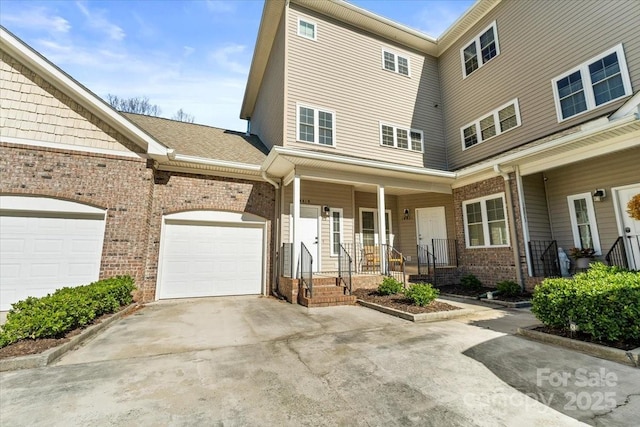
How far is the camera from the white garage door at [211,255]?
26.5 ft

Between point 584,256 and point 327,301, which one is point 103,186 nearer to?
point 327,301

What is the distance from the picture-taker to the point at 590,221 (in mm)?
7676

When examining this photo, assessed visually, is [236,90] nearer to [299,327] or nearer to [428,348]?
[299,327]

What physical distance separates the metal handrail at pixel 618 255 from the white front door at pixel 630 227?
0.10 metres

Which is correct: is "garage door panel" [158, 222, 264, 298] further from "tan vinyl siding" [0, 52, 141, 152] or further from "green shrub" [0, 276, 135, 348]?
"tan vinyl siding" [0, 52, 141, 152]

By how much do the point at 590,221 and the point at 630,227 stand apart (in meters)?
0.81

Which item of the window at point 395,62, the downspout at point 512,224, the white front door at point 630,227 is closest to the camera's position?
the white front door at point 630,227

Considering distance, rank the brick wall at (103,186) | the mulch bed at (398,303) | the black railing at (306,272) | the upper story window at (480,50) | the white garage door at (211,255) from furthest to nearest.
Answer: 1. the upper story window at (480,50)
2. the white garage door at (211,255)
3. the black railing at (306,272)
4. the brick wall at (103,186)
5. the mulch bed at (398,303)

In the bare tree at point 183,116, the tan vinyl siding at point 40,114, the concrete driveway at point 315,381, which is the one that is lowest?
the concrete driveway at point 315,381

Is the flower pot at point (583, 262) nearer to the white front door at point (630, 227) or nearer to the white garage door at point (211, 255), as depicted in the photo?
the white front door at point (630, 227)

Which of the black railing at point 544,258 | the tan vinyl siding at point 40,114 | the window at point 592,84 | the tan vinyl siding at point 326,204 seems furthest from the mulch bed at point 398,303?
the tan vinyl siding at point 40,114

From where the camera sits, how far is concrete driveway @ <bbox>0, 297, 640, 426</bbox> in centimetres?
233

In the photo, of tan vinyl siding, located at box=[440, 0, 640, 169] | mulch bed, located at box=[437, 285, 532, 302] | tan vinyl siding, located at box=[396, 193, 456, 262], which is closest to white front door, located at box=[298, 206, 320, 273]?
tan vinyl siding, located at box=[396, 193, 456, 262]

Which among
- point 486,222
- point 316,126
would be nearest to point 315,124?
point 316,126
